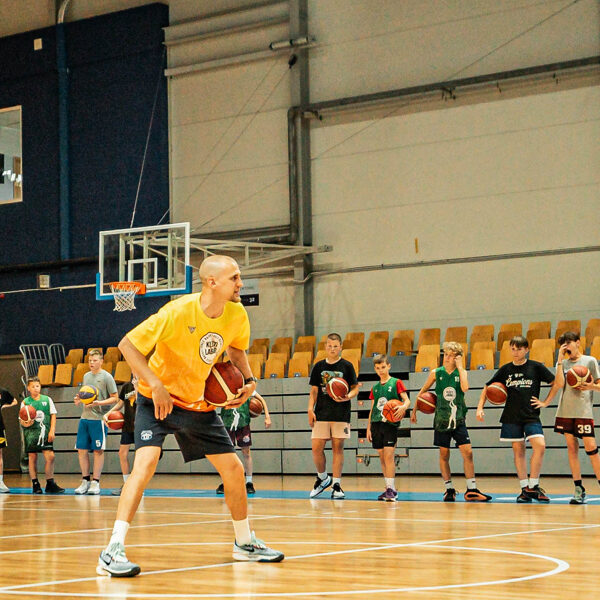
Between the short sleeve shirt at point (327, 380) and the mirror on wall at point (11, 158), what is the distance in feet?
39.8

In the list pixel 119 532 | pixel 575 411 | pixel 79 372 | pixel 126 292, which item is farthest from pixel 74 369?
pixel 119 532

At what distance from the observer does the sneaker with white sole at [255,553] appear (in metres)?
5.42

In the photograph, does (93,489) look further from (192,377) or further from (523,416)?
(192,377)

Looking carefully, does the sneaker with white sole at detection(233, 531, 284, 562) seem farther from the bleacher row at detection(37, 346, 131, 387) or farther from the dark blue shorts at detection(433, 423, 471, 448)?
the bleacher row at detection(37, 346, 131, 387)

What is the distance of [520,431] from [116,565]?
243 inches

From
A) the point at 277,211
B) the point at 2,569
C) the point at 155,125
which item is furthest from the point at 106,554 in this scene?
the point at 155,125

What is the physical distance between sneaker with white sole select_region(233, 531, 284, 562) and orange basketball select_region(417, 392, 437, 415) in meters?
5.57

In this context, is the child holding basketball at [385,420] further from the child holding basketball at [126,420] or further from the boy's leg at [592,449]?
the child holding basketball at [126,420]

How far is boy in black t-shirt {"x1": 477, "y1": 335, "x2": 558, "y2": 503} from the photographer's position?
396 inches

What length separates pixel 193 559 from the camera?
18.6 ft

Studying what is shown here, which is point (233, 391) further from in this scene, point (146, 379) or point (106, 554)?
point (106, 554)

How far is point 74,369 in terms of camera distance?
771 inches

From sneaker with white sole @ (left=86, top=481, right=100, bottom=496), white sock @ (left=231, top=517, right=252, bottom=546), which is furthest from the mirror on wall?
white sock @ (left=231, top=517, right=252, bottom=546)

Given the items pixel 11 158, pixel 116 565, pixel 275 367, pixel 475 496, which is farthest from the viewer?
pixel 11 158
